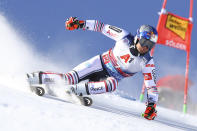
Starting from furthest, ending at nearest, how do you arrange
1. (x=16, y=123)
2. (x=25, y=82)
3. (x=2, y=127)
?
1. (x=25, y=82)
2. (x=16, y=123)
3. (x=2, y=127)

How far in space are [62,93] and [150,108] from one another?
4.54 ft

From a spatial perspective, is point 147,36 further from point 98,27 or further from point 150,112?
point 150,112

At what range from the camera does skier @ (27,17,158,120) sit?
4535mm

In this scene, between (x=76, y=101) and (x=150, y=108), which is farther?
(x=150, y=108)

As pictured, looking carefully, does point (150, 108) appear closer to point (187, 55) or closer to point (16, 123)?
point (16, 123)

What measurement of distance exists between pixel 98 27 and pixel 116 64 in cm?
72

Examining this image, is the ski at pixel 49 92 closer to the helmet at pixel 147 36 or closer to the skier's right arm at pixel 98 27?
the skier's right arm at pixel 98 27

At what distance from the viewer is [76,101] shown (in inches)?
175

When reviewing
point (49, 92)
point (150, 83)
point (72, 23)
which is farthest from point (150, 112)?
point (72, 23)

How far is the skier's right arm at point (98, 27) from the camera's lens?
500 cm

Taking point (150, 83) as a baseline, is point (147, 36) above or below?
above

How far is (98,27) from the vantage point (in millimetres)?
5246

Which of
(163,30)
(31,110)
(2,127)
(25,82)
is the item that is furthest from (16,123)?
(163,30)

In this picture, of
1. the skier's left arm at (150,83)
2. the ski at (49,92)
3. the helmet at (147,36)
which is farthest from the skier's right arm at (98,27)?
the ski at (49,92)
